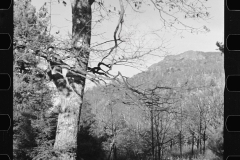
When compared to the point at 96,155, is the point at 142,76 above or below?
above

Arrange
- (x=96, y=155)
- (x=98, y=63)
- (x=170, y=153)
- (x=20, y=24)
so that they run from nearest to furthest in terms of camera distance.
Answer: (x=20, y=24), (x=98, y=63), (x=96, y=155), (x=170, y=153)

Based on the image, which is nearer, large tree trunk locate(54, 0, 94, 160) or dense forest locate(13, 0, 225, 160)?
dense forest locate(13, 0, 225, 160)

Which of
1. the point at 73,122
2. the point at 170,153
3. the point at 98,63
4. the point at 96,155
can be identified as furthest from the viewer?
the point at 170,153

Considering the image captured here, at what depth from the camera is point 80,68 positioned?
124 inches

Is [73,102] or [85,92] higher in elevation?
[85,92]

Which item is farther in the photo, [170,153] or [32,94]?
[170,153]

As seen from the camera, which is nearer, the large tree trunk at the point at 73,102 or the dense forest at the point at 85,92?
the dense forest at the point at 85,92

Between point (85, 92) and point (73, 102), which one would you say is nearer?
point (73, 102)
